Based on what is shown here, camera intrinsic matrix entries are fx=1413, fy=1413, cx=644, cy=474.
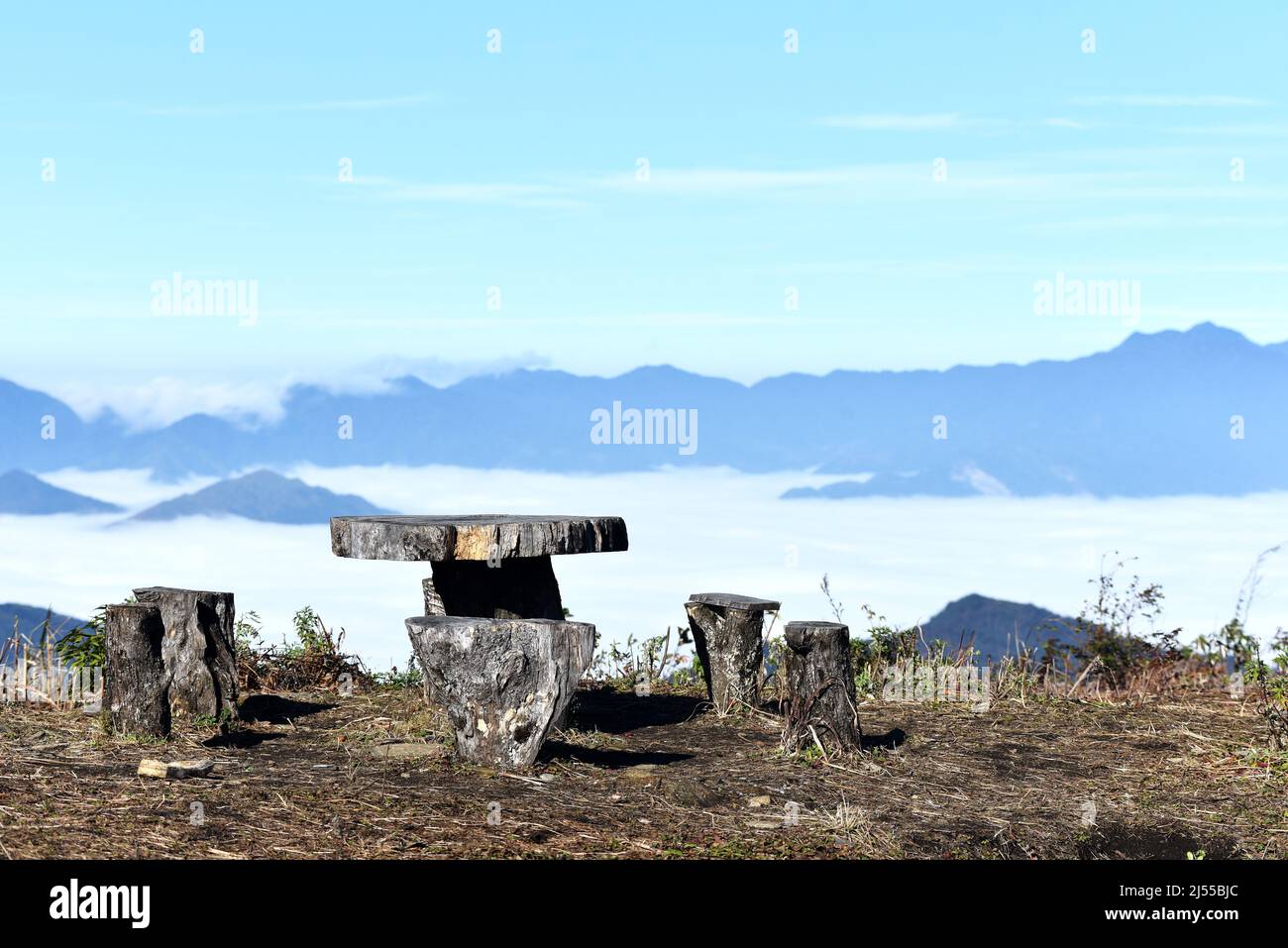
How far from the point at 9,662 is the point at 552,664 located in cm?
582

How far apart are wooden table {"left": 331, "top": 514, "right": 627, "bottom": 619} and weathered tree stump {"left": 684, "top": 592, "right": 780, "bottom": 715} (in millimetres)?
1155

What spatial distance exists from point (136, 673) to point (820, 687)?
192 inches

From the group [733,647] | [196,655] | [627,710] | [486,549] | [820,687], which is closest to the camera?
[820,687]

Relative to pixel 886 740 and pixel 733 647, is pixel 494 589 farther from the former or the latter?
pixel 886 740

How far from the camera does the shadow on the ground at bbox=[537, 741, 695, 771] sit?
957 cm

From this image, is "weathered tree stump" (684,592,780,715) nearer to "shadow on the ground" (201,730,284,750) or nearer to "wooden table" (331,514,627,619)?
"wooden table" (331,514,627,619)

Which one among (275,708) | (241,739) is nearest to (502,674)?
(241,739)

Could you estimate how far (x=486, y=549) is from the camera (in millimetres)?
10781

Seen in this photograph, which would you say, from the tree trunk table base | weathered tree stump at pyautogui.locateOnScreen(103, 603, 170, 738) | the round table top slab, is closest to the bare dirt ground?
weathered tree stump at pyautogui.locateOnScreen(103, 603, 170, 738)

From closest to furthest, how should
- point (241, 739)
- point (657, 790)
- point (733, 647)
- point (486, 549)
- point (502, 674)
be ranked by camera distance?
point (657, 790) < point (502, 674) < point (241, 739) < point (486, 549) < point (733, 647)

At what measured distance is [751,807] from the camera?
8.58 metres

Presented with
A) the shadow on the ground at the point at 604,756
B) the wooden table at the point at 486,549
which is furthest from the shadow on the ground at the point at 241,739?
the shadow on the ground at the point at 604,756
